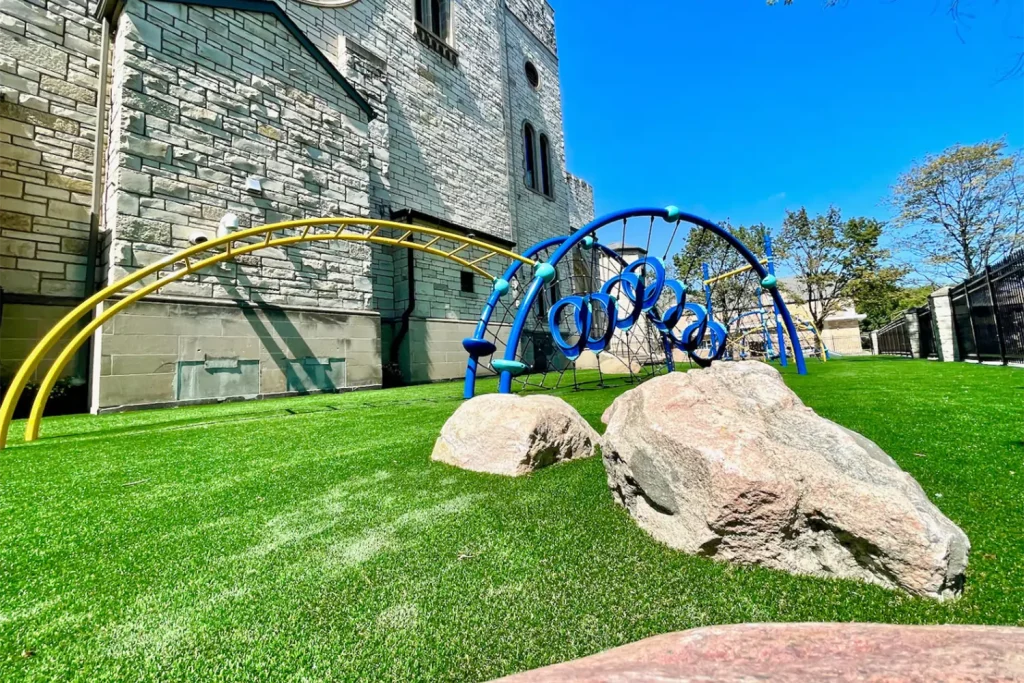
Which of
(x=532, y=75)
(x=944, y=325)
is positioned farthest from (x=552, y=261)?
(x=532, y=75)

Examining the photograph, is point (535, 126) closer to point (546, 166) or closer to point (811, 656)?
point (546, 166)

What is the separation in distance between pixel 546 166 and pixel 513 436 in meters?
18.3

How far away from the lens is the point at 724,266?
934 inches

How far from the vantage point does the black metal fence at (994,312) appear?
8430 millimetres

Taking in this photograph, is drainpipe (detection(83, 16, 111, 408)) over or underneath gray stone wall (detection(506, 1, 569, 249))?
underneath

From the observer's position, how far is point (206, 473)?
3090 millimetres

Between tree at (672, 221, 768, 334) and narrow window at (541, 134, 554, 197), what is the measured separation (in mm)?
9503

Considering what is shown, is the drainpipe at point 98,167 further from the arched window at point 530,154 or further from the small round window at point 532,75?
the small round window at point 532,75

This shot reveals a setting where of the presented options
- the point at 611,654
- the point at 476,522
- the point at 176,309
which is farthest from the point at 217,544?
the point at 176,309

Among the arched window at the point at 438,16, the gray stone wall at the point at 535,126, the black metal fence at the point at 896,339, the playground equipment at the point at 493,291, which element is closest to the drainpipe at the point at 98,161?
the playground equipment at the point at 493,291

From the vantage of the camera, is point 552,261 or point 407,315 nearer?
point 552,261

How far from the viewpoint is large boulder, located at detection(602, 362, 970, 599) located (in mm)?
1378

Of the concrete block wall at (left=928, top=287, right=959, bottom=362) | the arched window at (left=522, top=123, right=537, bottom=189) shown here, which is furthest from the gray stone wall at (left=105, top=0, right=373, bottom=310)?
the concrete block wall at (left=928, top=287, right=959, bottom=362)

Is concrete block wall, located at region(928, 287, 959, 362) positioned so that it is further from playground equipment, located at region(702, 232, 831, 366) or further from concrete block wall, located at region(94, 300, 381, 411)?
concrete block wall, located at region(94, 300, 381, 411)
